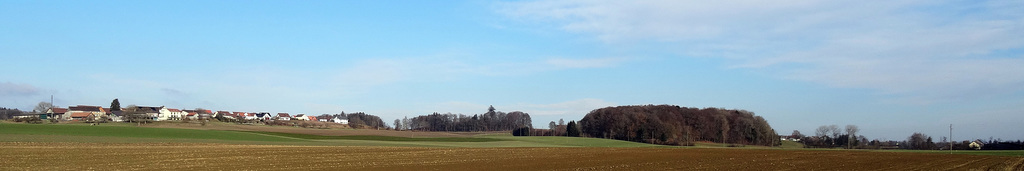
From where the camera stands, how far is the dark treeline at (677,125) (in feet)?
460

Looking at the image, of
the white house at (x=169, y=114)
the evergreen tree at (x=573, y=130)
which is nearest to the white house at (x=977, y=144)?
the evergreen tree at (x=573, y=130)

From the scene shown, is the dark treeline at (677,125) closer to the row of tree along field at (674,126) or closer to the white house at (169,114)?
the row of tree along field at (674,126)

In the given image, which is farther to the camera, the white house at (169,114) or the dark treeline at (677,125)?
the white house at (169,114)

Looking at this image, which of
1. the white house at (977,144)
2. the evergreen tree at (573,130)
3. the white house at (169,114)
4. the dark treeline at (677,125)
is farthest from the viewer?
the white house at (169,114)

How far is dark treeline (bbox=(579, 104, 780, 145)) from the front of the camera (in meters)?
140

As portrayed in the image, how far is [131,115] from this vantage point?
122000 millimetres

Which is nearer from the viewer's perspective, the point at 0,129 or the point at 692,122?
the point at 0,129

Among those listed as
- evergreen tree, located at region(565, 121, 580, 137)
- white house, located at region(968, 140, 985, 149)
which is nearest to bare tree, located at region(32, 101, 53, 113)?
evergreen tree, located at region(565, 121, 580, 137)

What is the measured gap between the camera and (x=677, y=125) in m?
147

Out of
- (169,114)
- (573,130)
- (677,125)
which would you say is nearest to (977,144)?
(677,125)

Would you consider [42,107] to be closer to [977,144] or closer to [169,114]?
[169,114]

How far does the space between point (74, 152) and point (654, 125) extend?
114289mm

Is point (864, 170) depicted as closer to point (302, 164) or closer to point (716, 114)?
point (302, 164)

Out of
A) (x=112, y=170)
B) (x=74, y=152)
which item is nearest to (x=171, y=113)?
(x=74, y=152)
